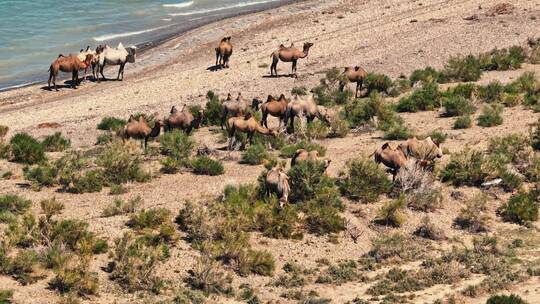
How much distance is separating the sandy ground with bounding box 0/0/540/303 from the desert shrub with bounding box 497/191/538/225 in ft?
1.24

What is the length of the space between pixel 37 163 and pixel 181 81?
1242 centimetres

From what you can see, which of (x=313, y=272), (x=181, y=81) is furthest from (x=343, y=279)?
(x=181, y=81)

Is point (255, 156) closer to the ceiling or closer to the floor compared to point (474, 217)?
closer to the ceiling

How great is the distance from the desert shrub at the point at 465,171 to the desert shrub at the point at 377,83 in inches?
354

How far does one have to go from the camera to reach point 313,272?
14938mm

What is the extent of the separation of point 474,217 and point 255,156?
5754 millimetres

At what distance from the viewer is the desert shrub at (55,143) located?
22734 mm

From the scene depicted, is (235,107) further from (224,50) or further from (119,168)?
(224,50)

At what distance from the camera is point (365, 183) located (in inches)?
711

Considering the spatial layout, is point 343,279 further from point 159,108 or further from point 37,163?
point 159,108

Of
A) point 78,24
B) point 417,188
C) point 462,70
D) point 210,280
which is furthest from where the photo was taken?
point 78,24

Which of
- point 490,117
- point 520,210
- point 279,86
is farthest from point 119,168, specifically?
point 279,86

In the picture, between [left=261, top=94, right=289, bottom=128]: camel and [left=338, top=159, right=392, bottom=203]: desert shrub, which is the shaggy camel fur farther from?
[left=338, top=159, right=392, bottom=203]: desert shrub

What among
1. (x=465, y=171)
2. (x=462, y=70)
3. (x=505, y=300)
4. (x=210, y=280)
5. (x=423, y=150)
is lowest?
(x=505, y=300)
